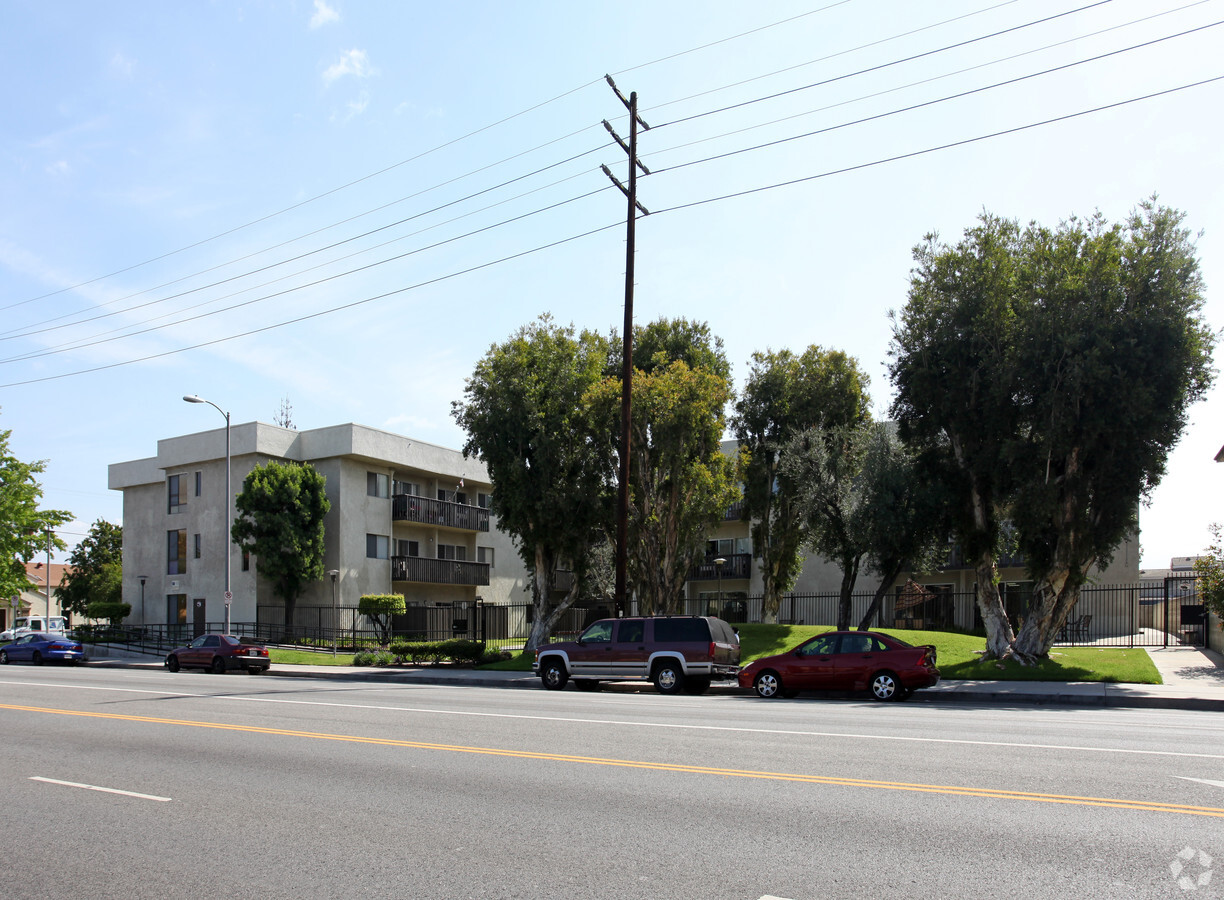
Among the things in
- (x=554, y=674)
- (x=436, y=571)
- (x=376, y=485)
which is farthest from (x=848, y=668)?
(x=436, y=571)

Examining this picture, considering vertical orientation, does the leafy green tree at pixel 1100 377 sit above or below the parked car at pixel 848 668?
above

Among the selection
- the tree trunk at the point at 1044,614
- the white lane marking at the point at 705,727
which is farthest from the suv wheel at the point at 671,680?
the tree trunk at the point at 1044,614

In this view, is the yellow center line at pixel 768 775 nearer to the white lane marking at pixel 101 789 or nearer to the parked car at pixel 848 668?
the white lane marking at pixel 101 789

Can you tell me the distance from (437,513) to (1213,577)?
101 feet

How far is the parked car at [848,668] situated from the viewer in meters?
17.6

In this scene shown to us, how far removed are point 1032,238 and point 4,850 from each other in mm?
23186

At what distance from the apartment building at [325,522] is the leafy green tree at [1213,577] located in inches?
1179

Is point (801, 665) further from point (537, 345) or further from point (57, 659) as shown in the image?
point (57, 659)

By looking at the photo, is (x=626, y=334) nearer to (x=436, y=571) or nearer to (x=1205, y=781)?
(x=1205, y=781)

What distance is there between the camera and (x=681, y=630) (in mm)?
20453

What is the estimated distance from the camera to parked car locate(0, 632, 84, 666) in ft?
110

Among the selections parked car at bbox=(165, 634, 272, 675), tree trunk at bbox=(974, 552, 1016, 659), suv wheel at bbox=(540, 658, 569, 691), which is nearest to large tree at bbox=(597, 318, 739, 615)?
suv wheel at bbox=(540, 658, 569, 691)

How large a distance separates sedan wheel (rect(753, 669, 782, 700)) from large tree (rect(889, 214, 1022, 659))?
7.47 m

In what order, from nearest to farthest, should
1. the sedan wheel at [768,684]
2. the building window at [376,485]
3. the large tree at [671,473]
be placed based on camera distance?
the sedan wheel at [768,684], the large tree at [671,473], the building window at [376,485]
